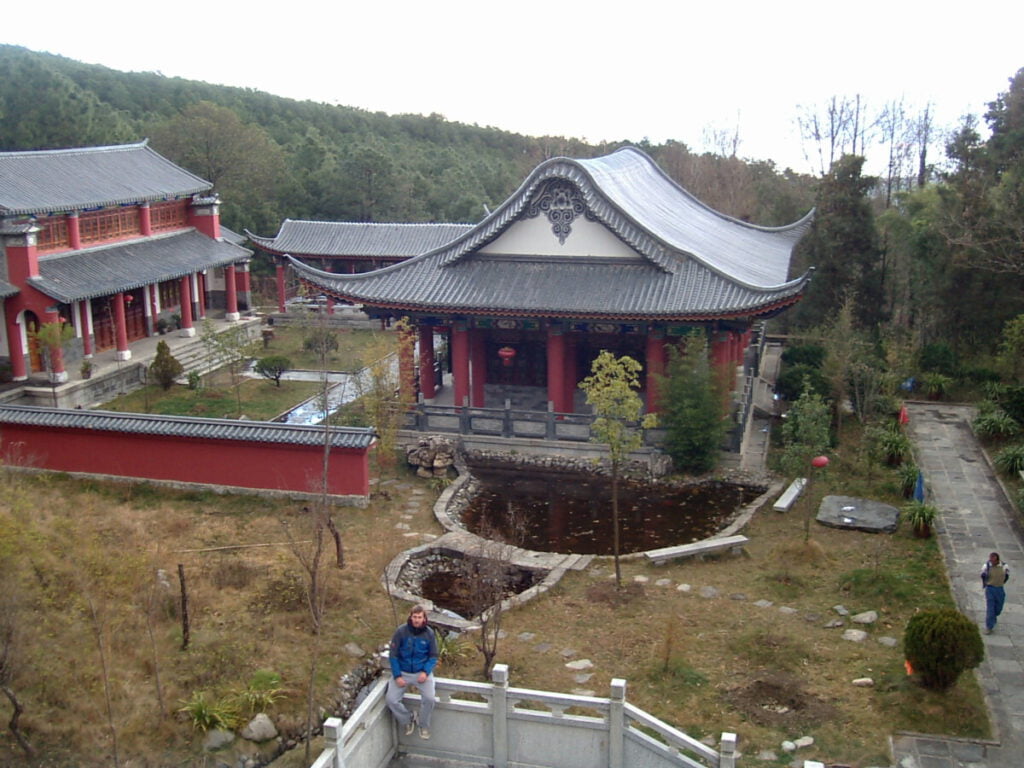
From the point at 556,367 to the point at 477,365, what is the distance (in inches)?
83.1

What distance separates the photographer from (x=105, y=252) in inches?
1156

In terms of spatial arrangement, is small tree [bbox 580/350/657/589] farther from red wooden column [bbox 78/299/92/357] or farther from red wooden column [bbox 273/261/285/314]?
red wooden column [bbox 273/261/285/314]

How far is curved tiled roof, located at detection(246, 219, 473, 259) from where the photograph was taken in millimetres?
36906

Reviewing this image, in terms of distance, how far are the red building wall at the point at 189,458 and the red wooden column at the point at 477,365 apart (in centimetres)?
553

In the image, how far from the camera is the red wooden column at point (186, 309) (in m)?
31.2

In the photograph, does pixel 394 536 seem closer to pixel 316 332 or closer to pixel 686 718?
pixel 686 718

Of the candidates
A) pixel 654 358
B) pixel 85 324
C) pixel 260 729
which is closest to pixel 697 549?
pixel 654 358

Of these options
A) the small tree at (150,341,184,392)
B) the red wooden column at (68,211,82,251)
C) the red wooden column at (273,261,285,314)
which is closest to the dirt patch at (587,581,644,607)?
the small tree at (150,341,184,392)

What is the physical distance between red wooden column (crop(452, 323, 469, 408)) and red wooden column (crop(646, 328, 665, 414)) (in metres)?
4.31

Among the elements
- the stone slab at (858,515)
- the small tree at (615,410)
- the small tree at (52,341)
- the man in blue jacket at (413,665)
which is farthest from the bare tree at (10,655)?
the small tree at (52,341)

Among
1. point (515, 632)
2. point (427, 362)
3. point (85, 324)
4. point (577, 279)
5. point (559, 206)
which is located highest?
point (559, 206)

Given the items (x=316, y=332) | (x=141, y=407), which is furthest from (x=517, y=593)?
(x=316, y=332)

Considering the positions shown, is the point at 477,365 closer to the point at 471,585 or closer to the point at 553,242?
the point at 553,242

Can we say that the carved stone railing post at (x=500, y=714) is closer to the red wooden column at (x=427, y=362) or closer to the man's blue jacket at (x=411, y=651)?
the man's blue jacket at (x=411, y=651)
